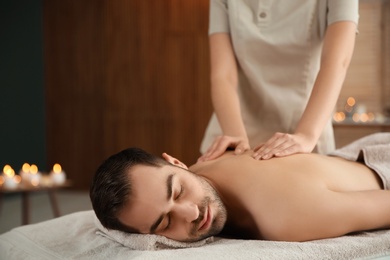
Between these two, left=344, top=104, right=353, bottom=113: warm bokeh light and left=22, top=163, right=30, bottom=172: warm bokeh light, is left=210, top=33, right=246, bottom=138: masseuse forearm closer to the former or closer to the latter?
left=22, top=163, right=30, bottom=172: warm bokeh light

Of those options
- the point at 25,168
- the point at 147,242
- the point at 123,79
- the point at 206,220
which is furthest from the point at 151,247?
the point at 123,79

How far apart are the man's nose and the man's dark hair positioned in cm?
11

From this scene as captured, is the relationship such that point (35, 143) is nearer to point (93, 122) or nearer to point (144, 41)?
point (93, 122)

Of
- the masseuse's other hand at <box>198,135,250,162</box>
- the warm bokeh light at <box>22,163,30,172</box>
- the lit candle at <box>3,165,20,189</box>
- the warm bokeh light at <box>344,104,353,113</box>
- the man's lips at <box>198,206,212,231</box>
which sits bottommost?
the warm bokeh light at <box>344,104,353,113</box>

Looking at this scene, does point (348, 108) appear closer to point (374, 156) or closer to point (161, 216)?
point (374, 156)

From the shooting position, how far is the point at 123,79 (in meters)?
6.77

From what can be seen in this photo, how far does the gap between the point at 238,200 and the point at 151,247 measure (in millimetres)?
284

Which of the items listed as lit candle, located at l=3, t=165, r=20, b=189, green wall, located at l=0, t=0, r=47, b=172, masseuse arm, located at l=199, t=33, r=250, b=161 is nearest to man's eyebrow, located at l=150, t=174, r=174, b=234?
masseuse arm, located at l=199, t=33, r=250, b=161

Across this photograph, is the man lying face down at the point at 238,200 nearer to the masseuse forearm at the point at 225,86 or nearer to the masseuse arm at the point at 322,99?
the masseuse arm at the point at 322,99

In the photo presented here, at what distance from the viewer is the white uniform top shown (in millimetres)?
2100

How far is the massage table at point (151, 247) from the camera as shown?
138cm

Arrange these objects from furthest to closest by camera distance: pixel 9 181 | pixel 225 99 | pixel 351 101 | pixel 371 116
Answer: pixel 351 101
pixel 371 116
pixel 9 181
pixel 225 99

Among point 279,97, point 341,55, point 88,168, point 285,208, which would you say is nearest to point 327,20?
point 341,55

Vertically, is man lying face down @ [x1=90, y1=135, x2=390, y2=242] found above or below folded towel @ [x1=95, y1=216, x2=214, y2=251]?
above
